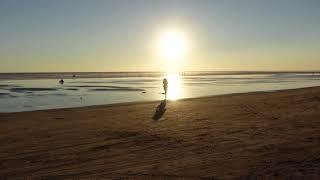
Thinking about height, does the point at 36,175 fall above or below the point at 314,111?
below

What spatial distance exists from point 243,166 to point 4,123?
12.0 meters

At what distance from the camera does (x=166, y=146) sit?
11.8m

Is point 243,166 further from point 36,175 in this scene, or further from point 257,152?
point 36,175

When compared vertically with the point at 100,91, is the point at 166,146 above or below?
below

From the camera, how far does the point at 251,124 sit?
15516mm

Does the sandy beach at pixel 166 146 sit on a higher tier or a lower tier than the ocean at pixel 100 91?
lower

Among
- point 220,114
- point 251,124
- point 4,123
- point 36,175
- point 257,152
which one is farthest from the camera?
point 220,114

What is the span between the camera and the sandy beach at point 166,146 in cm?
912

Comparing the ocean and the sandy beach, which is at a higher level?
the ocean

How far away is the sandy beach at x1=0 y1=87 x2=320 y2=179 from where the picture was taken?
359 inches

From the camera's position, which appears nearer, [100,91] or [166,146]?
[166,146]

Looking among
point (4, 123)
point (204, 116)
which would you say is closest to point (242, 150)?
point (204, 116)

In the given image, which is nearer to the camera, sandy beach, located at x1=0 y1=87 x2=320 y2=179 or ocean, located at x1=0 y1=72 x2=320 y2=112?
sandy beach, located at x1=0 y1=87 x2=320 y2=179

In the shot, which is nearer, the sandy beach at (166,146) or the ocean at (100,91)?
the sandy beach at (166,146)
